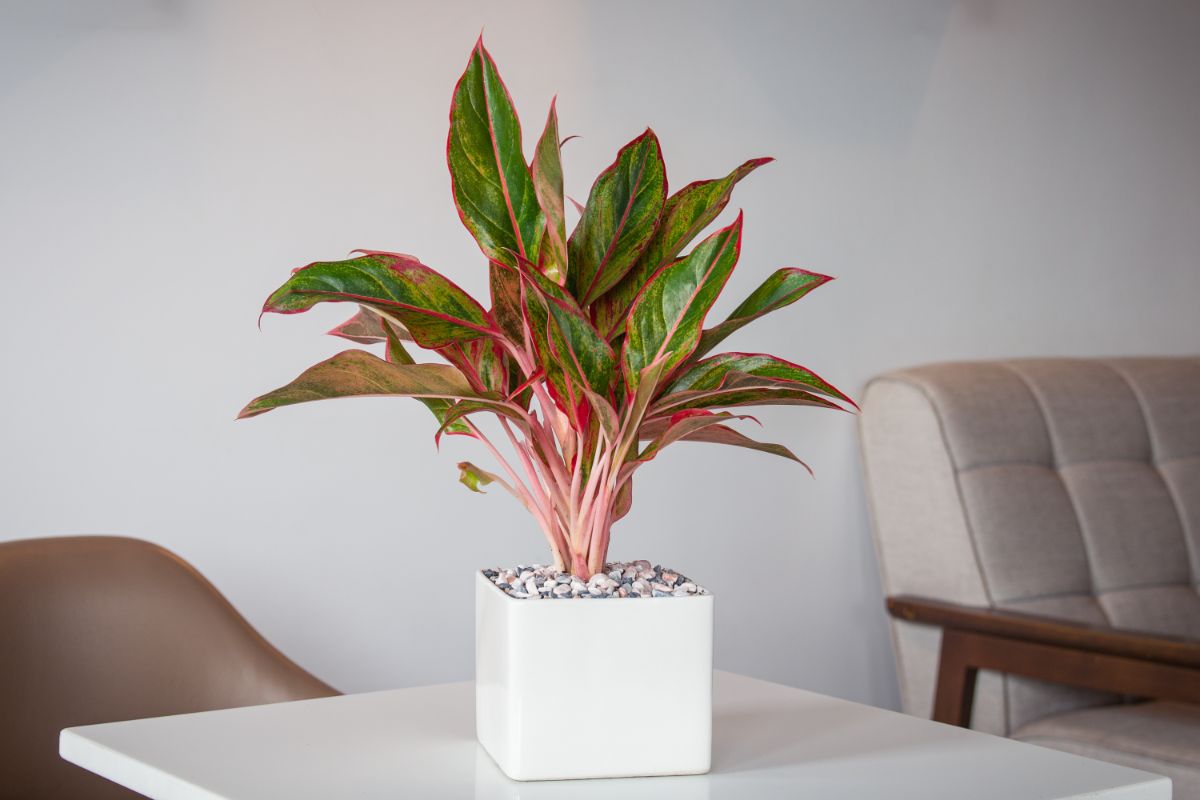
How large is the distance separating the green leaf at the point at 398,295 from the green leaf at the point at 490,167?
0.20 feet

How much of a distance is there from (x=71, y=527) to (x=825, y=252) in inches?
56.1

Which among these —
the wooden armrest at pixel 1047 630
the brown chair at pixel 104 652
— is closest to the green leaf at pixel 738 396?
the brown chair at pixel 104 652

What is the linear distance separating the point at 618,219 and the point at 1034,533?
1385 mm

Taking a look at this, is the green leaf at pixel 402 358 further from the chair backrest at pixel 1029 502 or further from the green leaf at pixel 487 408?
the chair backrest at pixel 1029 502

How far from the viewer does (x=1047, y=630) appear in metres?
1.91

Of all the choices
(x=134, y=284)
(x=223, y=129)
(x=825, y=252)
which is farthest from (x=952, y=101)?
(x=134, y=284)

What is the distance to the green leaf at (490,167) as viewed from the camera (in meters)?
1.05

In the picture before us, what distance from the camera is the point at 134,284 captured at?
180cm

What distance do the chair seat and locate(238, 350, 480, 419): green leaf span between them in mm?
1311

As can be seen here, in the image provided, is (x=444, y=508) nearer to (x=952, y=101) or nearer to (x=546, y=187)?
(x=546, y=187)

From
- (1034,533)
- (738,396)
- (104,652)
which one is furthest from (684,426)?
(1034,533)

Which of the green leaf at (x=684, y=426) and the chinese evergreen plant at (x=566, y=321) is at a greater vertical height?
the chinese evergreen plant at (x=566, y=321)

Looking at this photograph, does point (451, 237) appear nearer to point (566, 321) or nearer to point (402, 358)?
point (402, 358)

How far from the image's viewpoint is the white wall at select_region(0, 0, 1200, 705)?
69.7 inches
